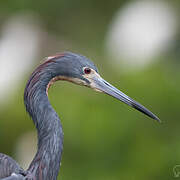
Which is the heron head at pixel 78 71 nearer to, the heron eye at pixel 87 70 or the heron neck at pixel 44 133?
the heron eye at pixel 87 70

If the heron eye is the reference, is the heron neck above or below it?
below

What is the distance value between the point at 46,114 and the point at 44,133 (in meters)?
0.12

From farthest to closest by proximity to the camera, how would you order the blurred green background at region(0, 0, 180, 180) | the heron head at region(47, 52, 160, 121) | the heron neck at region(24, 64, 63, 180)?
the blurred green background at region(0, 0, 180, 180) < the heron head at region(47, 52, 160, 121) < the heron neck at region(24, 64, 63, 180)

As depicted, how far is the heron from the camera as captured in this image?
151 inches

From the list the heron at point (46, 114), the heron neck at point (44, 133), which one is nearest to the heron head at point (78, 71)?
the heron at point (46, 114)

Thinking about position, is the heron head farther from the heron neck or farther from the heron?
the heron neck

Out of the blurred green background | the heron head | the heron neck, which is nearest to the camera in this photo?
the heron neck

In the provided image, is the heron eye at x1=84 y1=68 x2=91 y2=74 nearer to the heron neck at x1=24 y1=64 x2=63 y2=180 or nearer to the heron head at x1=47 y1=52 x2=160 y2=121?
the heron head at x1=47 y1=52 x2=160 y2=121

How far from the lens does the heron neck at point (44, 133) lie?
3.84m

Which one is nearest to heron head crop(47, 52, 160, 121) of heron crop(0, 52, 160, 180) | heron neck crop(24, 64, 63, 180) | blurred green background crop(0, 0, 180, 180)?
heron crop(0, 52, 160, 180)

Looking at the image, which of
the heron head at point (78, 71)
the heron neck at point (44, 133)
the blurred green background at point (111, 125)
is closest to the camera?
the heron neck at point (44, 133)

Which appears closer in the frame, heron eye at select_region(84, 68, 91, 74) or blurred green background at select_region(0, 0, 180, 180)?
heron eye at select_region(84, 68, 91, 74)

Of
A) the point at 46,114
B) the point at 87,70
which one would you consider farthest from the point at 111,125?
the point at 46,114

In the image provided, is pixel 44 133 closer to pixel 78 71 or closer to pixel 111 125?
pixel 78 71
